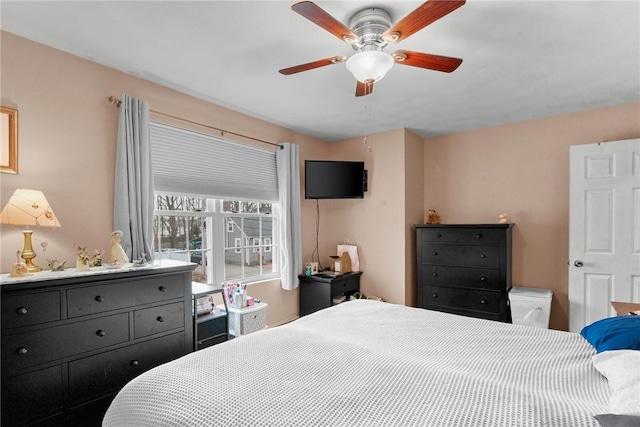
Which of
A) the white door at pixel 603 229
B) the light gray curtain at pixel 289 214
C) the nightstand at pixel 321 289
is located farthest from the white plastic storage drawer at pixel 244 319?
the white door at pixel 603 229

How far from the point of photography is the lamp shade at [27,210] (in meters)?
1.74

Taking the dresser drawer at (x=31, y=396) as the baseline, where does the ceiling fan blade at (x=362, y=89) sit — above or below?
above

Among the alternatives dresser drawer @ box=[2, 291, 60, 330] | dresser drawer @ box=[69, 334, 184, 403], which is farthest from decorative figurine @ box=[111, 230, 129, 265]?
dresser drawer @ box=[69, 334, 184, 403]

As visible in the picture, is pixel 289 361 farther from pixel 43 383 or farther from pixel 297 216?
pixel 297 216

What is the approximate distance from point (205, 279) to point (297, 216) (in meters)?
1.24

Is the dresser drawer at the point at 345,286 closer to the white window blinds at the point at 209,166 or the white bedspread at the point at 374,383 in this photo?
the white window blinds at the point at 209,166

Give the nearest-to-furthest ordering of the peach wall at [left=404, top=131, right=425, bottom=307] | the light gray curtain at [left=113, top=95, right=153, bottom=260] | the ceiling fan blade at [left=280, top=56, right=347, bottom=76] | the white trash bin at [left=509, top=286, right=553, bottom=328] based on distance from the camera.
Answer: the ceiling fan blade at [left=280, top=56, right=347, bottom=76]
the light gray curtain at [left=113, top=95, right=153, bottom=260]
the white trash bin at [left=509, top=286, right=553, bottom=328]
the peach wall at [left=404, top=131, right=425, bottom=307]

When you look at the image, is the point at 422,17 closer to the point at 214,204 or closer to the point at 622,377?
the point at 622,377

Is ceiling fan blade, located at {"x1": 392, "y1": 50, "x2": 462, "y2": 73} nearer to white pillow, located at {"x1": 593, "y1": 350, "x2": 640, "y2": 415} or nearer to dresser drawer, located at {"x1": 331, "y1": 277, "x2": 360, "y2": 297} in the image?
white pillow, located at {"x1": 593, "y1": 350, "x2": 640, "y2": 415}

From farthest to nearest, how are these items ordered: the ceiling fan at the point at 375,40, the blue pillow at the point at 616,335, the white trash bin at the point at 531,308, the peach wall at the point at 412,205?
1. the peach wall at the point at 412,205
2. the white trash bin at the point at 531,308
3. the ceiling fan at the point at 375,40
4. the blue pillow at the point at 616,335

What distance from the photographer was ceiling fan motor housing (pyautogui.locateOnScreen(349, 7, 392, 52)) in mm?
1742

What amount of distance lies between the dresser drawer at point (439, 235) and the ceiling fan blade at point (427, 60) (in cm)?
211

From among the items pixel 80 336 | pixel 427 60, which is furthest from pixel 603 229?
pixel 80 336

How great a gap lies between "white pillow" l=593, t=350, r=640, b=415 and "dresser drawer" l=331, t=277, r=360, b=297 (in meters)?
2.70
